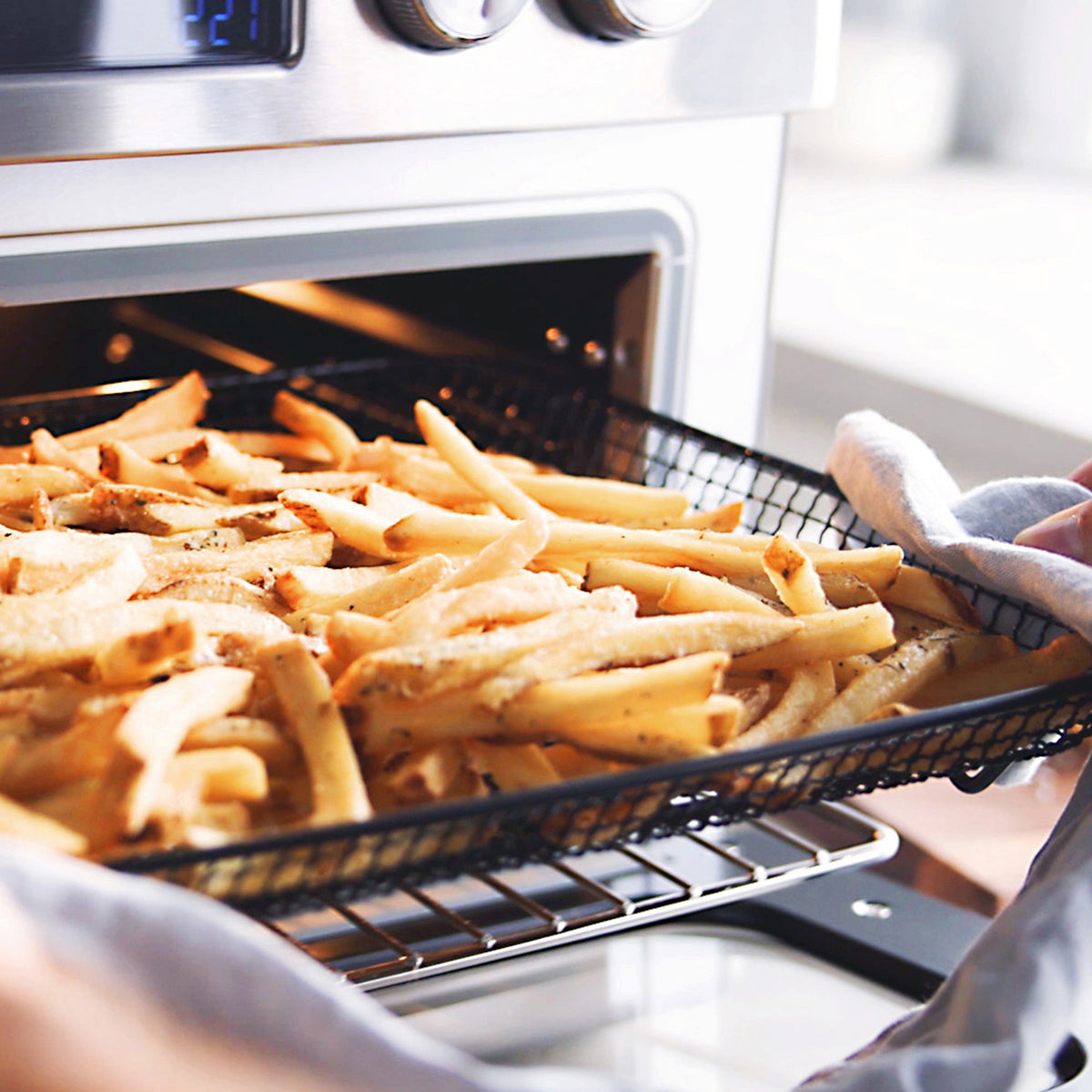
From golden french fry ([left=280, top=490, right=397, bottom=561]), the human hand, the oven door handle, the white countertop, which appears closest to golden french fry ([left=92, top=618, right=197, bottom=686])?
golden french fry ([left=280, top=490, right=397, bottom=561])

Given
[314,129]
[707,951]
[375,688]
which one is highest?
[314,129]

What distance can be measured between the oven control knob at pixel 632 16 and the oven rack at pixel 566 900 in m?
0.66

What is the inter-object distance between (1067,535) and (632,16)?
55 cm

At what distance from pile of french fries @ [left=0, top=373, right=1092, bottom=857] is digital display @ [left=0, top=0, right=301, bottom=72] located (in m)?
0.31

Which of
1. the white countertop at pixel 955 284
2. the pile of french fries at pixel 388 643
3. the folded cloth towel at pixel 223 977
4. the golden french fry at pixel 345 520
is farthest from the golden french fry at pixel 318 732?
the white countertop at pixel 955 284

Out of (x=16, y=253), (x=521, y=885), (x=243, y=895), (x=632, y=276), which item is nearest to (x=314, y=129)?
(x=16, y=253)

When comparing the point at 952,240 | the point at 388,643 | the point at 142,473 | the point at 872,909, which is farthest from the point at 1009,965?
the point at 952,240

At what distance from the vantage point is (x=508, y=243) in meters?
1.30

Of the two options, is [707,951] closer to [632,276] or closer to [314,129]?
[632,276]

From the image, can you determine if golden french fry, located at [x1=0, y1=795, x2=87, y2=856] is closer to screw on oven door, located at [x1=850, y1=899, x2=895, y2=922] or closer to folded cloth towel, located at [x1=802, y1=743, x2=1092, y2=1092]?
folded cloth towel, located at [x1=802, y1=743, x2=1092, y2=1092]

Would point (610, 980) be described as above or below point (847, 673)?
below

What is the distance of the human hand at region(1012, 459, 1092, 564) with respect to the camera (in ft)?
3.48

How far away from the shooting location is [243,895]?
2.36 ft

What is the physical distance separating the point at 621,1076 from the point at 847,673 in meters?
0.42
